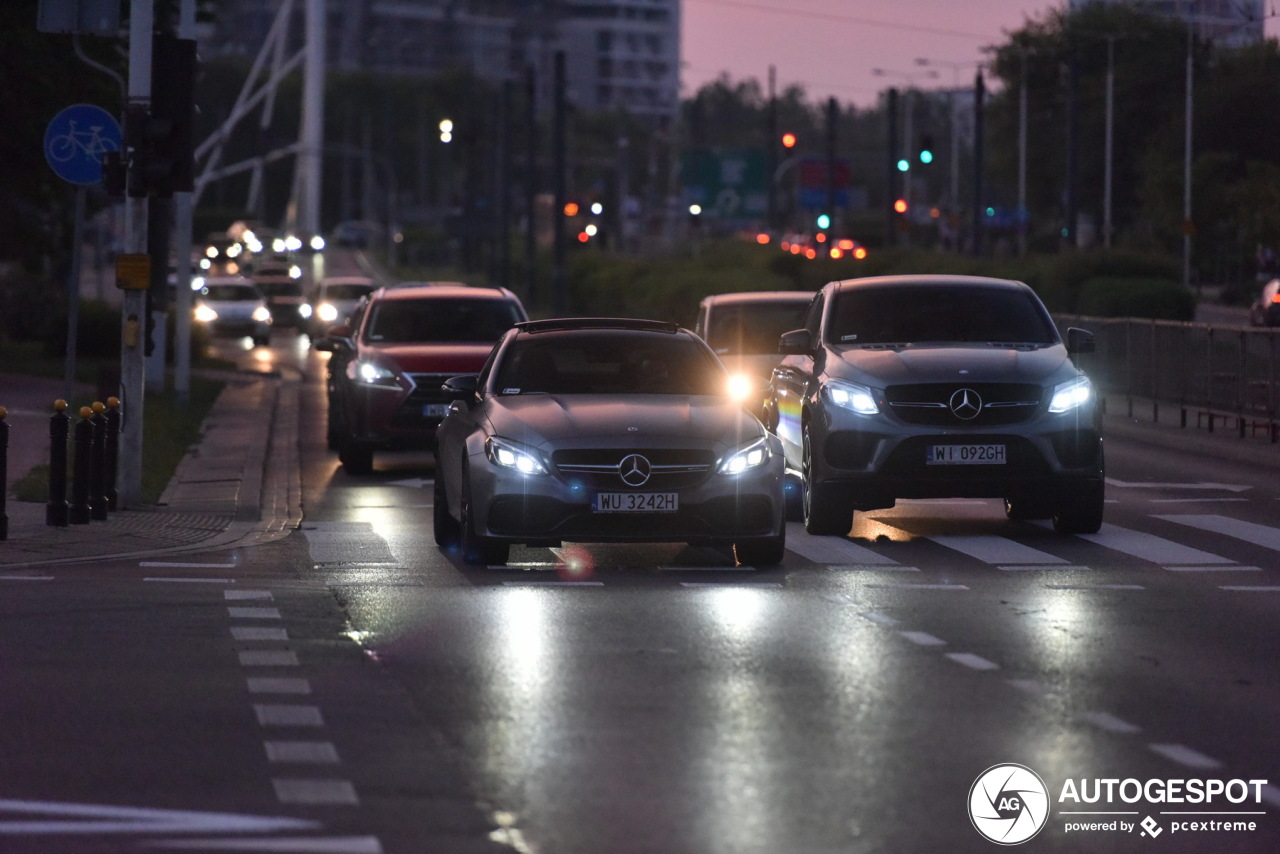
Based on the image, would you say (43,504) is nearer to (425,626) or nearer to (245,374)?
(425,626)

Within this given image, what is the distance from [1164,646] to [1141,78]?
281ft

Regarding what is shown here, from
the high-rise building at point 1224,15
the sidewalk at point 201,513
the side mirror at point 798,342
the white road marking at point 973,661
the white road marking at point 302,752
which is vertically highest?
the high-rise building at point 1224,15

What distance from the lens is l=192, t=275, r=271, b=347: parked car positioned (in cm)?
5750

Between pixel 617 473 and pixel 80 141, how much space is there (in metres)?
7.10

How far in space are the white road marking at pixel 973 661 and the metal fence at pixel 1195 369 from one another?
49.4 ft

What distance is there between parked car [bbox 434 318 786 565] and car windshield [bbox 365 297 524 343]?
8.33 meters

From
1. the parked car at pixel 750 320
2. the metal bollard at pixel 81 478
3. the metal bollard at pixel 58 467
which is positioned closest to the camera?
the metal bollard at pixel 58 467

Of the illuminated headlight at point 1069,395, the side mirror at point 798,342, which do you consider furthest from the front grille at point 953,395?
the side mirror at point 798,342

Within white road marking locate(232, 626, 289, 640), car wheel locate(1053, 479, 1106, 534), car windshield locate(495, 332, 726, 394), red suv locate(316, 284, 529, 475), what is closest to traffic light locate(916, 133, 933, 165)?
red suv locate(316, 284, 529, 475)

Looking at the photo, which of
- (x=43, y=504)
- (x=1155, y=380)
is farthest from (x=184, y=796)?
(x=1155, y=380)

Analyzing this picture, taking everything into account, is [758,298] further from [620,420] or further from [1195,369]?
[620,420]

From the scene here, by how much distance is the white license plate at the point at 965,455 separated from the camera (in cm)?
Result: 1528

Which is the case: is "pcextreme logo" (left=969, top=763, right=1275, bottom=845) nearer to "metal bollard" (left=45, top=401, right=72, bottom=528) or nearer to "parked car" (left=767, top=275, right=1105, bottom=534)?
"parked car" (left=767, top=275, right=1105, bottom=534)

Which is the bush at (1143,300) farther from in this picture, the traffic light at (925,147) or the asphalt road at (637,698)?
the asphalt road at (637,698)
